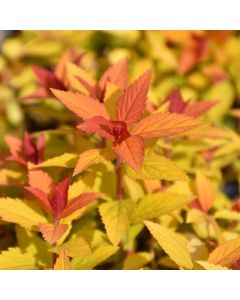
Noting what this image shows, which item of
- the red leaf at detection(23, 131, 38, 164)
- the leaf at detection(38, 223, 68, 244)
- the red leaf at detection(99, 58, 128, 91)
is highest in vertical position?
the red leaf at detection(99, 58, 128, 91)

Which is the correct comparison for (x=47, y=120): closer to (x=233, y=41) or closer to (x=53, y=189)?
(x=233, y=41)

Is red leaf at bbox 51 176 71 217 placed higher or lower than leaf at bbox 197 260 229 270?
higher

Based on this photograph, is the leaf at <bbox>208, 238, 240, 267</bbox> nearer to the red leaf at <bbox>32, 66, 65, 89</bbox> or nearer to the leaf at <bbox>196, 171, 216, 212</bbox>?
the leaf at <bbox>196, 171, 216, 212</bbox>

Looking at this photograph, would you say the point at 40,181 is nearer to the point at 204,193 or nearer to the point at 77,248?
the point at 77,248

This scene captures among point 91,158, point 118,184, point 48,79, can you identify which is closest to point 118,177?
point 118,184

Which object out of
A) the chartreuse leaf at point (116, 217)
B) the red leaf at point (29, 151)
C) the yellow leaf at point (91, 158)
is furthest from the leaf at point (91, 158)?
the red leaf at point (29, 151)

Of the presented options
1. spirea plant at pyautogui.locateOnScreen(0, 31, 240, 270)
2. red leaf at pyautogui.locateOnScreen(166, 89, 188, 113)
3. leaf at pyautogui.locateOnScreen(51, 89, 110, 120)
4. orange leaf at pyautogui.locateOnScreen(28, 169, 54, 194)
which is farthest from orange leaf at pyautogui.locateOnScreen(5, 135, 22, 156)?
red leaf at pyautogui.locateOnScreen(166, 89, 188, 113)

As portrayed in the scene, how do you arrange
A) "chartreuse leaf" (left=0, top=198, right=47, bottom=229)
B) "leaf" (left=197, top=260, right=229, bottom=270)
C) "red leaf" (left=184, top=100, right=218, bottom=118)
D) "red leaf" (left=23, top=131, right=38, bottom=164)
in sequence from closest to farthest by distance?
"leaf" (left=197, top=260, right=229, bottom=270) → "chartreuse leaf" (left=0, top=198, right=47, bottom=229) → "red leaf" (left=23, top=131, right=38, bottom=164) → "red leaf" (left=184, top=100, right=218, bottom=118)
